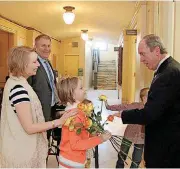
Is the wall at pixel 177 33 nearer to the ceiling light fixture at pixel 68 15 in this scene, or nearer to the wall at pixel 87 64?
the ceiling light fixture at pixel 68 15

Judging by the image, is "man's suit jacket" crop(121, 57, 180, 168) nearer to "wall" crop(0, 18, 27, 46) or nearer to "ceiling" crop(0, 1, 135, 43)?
"ceiling" crop(0, 1, 135, 43)

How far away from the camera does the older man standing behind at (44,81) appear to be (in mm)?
2926

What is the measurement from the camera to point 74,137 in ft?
6.27

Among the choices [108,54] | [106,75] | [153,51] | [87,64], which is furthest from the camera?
[108,54]

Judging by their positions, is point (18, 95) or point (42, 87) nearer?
point (18, 95)

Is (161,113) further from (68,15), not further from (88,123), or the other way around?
(68,15)

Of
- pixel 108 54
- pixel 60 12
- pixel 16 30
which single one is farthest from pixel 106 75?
pixel 60 12

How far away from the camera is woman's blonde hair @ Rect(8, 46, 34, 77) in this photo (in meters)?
1.89

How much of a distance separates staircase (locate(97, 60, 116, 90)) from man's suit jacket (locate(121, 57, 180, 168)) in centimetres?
1586

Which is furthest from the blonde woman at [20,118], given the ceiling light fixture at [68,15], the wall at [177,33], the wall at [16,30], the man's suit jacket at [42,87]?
the wall at [16,30]

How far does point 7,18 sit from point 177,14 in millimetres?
5877

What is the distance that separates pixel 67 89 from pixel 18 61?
367mm

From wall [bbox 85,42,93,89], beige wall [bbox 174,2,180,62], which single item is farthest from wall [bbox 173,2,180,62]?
wall [bbox 85,42,93,89]

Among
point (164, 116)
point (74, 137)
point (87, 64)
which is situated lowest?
point (74, 137)
